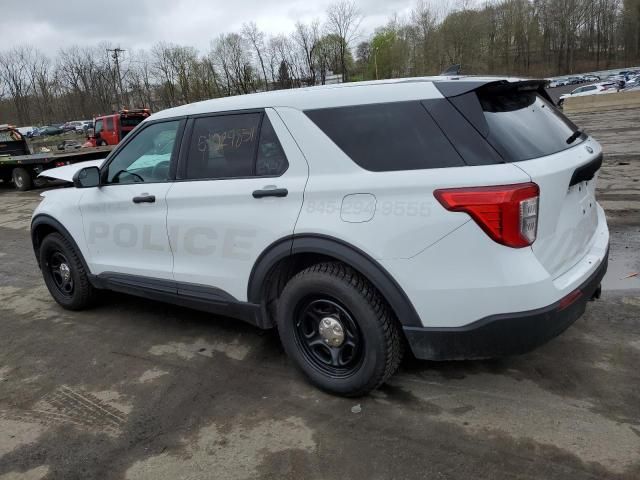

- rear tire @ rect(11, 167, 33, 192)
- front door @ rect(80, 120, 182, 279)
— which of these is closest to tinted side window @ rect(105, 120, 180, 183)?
front door @ rect(80, 120, 182, 279)

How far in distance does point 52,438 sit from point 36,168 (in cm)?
1522

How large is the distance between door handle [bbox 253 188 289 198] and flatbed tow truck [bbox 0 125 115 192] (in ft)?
45.8

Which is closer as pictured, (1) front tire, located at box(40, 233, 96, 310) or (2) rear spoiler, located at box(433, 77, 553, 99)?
(2) rear spoiler, located at box(433, 77, 553, 99)

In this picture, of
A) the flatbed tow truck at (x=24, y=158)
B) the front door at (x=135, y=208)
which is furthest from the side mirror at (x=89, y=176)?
the flatbed tow truck at (x=24, y=158)

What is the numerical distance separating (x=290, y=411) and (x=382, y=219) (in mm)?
1300

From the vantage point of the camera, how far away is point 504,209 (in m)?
2.40

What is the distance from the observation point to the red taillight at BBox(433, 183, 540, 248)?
241cm

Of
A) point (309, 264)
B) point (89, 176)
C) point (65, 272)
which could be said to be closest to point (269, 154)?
point (309, 264)

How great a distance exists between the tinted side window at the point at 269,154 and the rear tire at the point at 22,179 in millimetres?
15705

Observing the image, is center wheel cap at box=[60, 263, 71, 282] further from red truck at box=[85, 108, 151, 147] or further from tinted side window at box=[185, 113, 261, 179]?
red truck at box=[85, 108, 151, 147]

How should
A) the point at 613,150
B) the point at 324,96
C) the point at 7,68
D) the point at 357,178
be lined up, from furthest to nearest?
1. the point at 7,68
2. the point at 613,150
3. the point at 324,96
4. the point at 357,178

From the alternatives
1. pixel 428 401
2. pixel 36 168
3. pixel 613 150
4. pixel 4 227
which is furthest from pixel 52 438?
pixel 36 168

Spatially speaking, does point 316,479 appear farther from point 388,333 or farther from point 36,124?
point 36,124

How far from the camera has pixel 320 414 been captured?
3.02 metres
